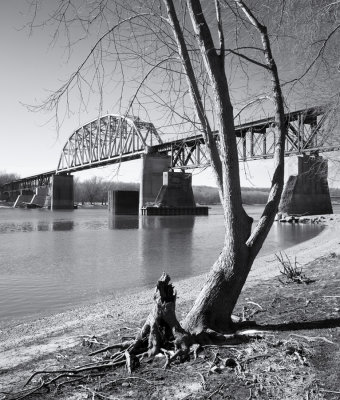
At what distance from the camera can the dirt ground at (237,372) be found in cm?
339

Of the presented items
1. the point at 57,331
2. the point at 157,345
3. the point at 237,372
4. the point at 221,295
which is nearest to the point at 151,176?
the point at 57,331

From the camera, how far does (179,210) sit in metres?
86.5

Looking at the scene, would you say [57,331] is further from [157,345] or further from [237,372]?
[237,372]

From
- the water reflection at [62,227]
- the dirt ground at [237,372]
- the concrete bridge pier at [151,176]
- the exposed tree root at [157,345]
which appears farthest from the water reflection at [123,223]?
the exposed tree root at [157,345]

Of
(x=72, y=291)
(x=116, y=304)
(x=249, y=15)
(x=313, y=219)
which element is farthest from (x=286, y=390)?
(x=313, y=219)

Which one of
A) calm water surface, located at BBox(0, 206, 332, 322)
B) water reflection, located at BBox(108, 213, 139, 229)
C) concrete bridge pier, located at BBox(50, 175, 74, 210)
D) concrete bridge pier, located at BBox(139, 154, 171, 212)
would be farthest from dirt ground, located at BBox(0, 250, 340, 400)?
concrete bridge pier, located at BBox(50, 175, 74, 210)

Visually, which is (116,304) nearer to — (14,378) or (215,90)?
(14,378)

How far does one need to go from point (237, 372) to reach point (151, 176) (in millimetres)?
87636

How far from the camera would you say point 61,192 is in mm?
139000

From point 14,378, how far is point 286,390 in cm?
279

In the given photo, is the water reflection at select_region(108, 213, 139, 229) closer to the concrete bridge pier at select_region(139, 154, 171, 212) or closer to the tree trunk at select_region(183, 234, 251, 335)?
the concrete bridge pier at select_region(139, 154, 171, 212)

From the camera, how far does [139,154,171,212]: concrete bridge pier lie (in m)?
89.8

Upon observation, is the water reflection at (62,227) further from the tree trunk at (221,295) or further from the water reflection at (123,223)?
the tree trunk at (221,295)

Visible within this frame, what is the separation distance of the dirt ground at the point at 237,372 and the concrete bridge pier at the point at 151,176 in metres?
84.4
